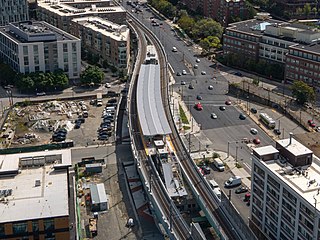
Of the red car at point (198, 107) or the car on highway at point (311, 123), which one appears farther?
the red car at point (198, 107)

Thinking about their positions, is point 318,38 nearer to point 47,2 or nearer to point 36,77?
point 36,77

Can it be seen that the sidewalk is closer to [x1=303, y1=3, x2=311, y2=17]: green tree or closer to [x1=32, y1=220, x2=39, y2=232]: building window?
[x1=32, y1=220, x2=39, y2=232]: building window

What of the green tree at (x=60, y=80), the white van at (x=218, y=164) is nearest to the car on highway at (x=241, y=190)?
the white van at (x=218, y=164)

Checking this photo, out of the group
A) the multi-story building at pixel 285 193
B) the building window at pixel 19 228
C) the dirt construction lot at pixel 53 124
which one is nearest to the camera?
the multi-story building at pixel 285 193

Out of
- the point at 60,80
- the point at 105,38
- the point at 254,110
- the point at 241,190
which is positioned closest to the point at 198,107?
the point at 254,110

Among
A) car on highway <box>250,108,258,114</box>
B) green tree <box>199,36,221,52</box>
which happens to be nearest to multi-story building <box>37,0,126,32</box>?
green tree <box>199,36,221,52</box>

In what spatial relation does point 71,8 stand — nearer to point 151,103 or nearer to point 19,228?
point 151,103

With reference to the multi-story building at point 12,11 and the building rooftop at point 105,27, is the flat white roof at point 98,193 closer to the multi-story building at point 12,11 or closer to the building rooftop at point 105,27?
the building rooftop at point 105,27
